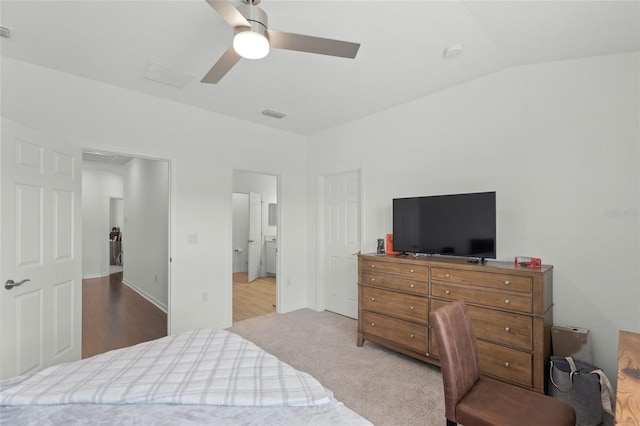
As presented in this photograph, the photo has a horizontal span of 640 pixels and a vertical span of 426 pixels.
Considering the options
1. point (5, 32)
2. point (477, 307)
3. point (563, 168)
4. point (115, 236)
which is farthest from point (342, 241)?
point (115, 236)

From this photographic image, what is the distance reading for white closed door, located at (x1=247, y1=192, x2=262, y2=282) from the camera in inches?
261

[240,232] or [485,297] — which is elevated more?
[240,232]

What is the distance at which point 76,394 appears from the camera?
1.17 m

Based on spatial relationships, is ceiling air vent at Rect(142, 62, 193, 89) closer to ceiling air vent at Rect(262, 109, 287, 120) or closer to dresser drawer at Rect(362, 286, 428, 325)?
ceiling air vent at Rect(262, 109, 287, 120)

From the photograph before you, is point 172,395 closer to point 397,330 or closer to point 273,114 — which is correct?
point 397,330

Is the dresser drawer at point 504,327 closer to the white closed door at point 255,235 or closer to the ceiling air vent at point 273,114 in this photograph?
the ceiling air vent at point 273,114

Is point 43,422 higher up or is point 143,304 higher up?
point 43,422

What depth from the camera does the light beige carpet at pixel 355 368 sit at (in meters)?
2.15

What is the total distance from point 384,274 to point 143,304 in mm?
4215

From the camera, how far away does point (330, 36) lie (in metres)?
2.18

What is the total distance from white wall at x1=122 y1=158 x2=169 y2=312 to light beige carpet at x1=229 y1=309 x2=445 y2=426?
179 centimetres

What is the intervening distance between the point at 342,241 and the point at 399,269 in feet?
4.87

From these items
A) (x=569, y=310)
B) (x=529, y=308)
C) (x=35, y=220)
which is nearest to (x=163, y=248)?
(x=35, y=220)

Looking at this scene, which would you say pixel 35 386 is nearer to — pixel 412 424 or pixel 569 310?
pixel 412 424
